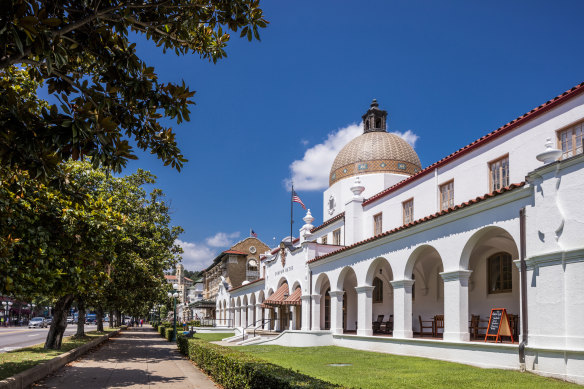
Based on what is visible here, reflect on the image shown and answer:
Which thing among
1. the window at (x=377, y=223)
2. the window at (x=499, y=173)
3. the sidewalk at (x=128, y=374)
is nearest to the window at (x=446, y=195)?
the window at (x=499, y=173)

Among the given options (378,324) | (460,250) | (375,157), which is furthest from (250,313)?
(460,250)

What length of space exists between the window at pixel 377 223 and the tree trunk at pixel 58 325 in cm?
1450

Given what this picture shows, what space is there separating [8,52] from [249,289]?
127 feet

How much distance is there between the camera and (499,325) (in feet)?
44.6

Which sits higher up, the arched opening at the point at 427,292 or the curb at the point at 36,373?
the arched opening at the point at 427,292

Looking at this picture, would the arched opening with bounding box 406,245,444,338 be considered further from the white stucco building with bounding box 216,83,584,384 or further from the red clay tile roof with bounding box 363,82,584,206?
the red clay tile roof with bounding box 363,82,584,206

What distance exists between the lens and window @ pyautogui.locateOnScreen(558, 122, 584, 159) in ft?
45.2

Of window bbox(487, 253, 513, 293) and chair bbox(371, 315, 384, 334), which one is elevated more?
window bbox(487, 253, 513, 293)

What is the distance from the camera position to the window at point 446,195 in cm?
2012

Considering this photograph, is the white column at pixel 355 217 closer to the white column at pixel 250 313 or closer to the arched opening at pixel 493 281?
the arched opening at pixel 493 281

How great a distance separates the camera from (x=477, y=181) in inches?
717

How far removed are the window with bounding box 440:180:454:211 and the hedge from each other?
1119cm

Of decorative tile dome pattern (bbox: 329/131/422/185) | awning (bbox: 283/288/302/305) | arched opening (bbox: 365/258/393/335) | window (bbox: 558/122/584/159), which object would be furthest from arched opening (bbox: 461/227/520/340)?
decorative tile dome pattern (bbox: 329/131/422/185)

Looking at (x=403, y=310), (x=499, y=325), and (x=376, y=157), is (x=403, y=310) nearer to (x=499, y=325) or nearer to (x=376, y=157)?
(x=499, y=325)
